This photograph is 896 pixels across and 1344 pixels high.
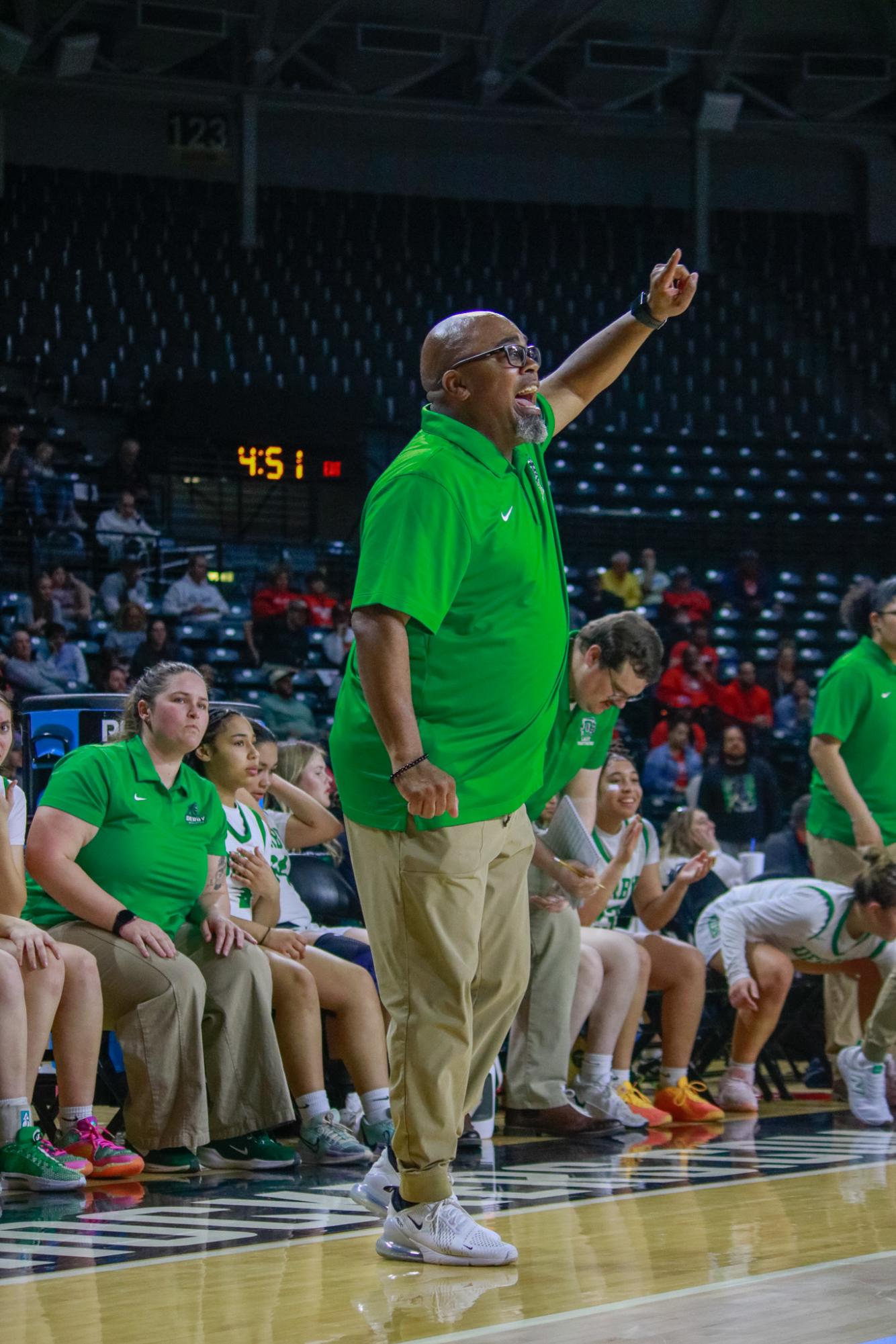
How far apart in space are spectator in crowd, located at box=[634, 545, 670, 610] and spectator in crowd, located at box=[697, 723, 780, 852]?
3.68 m

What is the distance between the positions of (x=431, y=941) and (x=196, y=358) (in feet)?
44.4

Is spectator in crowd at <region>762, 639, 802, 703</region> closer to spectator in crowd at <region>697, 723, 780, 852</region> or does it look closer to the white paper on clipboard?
spectator in crowd at <region>697, 723, 780, 852</region>

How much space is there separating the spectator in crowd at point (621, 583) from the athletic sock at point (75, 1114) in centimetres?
978

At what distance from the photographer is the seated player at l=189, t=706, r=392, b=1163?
4.14 metres

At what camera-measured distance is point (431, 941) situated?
262 centimetres

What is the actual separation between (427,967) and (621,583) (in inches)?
424

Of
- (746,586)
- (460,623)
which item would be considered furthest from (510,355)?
(746,586)

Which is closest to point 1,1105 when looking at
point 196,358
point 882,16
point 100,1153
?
point 100,1153

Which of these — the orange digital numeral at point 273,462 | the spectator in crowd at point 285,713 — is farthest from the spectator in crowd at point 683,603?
the orange digital numeral at point 273,462

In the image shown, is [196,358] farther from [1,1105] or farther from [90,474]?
[1,1105]

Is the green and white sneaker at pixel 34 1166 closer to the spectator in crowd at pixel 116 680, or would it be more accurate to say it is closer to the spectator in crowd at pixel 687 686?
the spectator in crowd at pixel 116 680

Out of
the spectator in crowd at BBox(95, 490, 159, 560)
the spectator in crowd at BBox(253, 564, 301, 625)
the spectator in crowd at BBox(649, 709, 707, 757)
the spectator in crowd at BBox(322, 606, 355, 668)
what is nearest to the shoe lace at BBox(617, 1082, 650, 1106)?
the spectator in crowd at BBox(649, 709, 707, 757)

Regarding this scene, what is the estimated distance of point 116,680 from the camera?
31.9 ft

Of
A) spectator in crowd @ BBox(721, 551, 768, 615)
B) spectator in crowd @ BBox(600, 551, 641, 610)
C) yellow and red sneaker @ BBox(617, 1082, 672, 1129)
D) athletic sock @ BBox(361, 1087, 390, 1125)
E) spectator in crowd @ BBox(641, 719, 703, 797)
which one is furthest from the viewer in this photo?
spectator in crowd @ BBox(721, 551, 768, 615)
